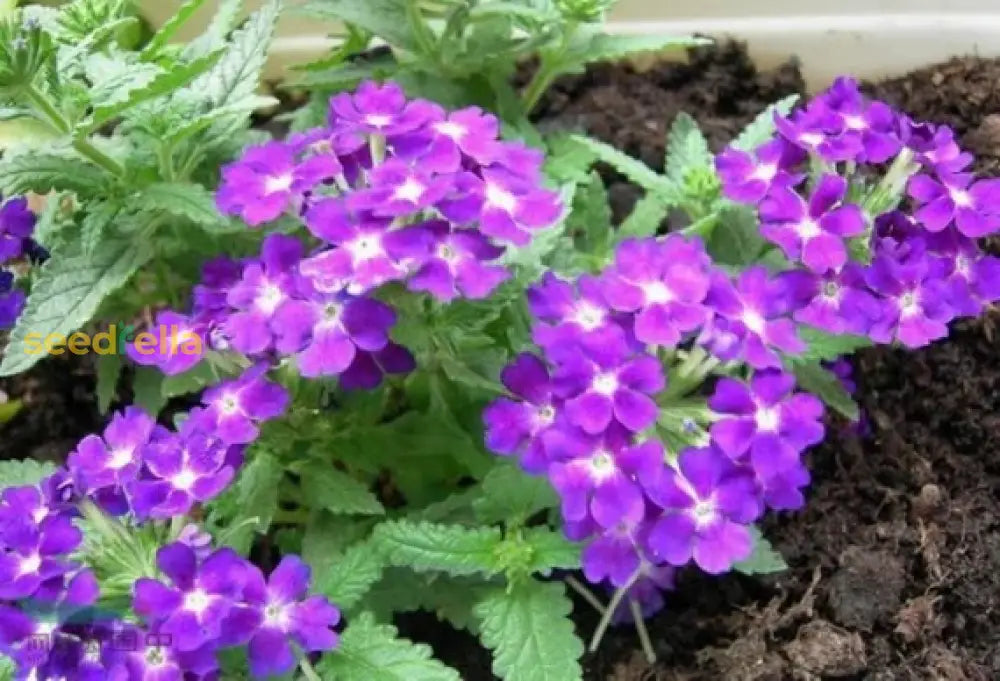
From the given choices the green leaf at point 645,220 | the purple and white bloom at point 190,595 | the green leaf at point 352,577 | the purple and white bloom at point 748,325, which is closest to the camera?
the purple and white bloom at point 190,595

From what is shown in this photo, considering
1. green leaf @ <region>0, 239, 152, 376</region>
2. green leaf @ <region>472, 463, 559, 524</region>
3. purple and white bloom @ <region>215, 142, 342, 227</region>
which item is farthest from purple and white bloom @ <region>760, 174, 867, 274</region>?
green leaf @ <region>0, 239, 152, 376</region>

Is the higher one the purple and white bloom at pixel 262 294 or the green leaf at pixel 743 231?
the purple and white bloom at pixel 262 294

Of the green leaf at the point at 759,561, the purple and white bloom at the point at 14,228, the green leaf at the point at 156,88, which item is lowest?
the green leaf at the point at 759,561

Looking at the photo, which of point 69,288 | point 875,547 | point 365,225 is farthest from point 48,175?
point 875,547

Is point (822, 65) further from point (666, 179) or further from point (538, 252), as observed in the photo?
point (538, 252)

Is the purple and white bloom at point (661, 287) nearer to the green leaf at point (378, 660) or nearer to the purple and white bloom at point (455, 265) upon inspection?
the purple and white bloom at point (455, 265)

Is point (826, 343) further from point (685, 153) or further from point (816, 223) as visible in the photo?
point (685, 153)

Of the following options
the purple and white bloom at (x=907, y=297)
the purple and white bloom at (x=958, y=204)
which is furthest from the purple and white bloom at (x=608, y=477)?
the purple and white bloom at (x=958, y=204)
